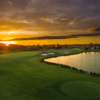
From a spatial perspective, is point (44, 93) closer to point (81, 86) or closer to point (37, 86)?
point (37, 86)

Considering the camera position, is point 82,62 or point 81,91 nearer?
point 81,91

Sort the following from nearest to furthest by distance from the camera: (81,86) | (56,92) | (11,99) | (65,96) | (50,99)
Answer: (11,99) → (50,99) → (65,96) → (56,92) → (81,86)

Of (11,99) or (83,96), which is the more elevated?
(11,99)

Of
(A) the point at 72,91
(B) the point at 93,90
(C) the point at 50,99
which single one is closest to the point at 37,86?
(C) the point at 50,99

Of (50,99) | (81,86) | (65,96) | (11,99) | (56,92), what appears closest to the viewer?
(11,99)

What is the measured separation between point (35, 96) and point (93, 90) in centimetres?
915

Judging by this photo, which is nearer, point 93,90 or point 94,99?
point 94,99

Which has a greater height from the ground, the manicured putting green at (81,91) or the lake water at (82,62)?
the manicured putting green at (81,91)

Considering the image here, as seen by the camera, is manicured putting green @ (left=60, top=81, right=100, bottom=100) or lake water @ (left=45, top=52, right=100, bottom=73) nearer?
manicured putting green @ (left=60, top=81, right=100, bottom=100)

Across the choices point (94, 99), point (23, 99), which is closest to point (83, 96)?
point (94, 99)

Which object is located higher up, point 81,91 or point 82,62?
point 81,91

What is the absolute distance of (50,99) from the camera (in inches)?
578

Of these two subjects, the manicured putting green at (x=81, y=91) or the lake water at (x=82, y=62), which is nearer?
the manicured putting green at (x=81, y=91)

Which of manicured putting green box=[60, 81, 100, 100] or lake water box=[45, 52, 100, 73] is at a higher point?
manicured putting green box=[60, 81, 100, 100]
